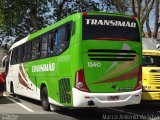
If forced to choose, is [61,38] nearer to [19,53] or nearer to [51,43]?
[51,43]

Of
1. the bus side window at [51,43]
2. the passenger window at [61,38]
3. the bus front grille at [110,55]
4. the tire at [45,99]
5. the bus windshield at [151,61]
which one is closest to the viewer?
the bus front grille at [110,55]

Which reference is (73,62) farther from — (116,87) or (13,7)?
(13,7)

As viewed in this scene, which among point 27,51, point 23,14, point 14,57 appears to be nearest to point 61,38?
point 27,51

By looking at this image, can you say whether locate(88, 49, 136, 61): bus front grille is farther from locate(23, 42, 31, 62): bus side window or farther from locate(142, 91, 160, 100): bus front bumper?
locate(23, 42, 31, 62): bus side window

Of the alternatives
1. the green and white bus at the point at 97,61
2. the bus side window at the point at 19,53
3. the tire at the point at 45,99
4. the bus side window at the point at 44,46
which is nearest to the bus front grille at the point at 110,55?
the green and white bus at the point at 97,61

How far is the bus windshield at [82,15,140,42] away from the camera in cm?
1189

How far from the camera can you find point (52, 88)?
13500 millimetres

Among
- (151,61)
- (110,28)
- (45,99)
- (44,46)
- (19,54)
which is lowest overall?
(45,99)

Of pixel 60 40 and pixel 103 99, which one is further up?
pixel 60 40

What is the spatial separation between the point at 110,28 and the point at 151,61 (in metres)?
4.12

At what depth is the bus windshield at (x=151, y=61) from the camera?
15544 millimetres

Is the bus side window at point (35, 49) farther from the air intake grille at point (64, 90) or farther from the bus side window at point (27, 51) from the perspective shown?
the air intake grille at point (64, 90)

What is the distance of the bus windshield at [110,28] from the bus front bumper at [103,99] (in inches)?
63.1

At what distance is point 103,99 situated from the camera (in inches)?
462
